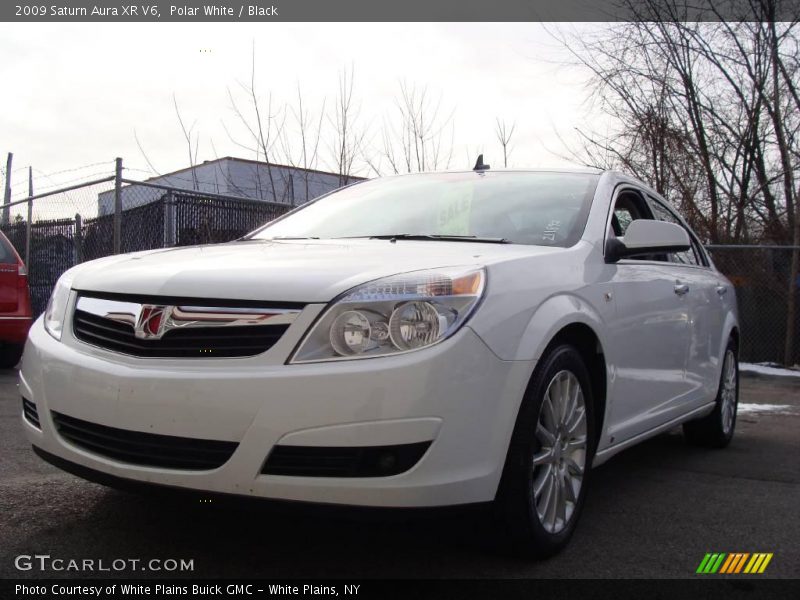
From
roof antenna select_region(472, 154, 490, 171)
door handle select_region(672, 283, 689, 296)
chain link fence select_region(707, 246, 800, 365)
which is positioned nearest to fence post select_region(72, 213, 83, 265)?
roof antenna select_region(472, 154, 490, 171)

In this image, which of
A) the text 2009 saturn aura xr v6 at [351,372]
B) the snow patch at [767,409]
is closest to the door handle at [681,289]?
the text 2009 saturn aura xr v6 at [351,372]

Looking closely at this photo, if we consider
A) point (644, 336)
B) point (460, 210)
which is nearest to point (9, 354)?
point (460, 210)

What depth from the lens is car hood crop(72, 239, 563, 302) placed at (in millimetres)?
2479

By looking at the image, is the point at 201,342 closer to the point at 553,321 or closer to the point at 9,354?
the point at 553,321

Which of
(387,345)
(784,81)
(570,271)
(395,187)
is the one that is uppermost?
(784,81)

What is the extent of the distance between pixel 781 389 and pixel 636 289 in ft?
19.3

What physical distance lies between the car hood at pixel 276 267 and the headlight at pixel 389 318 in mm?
62

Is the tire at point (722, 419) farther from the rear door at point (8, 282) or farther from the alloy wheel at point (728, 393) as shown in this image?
the rear door at point (8, 282)

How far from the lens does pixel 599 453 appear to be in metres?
3.30

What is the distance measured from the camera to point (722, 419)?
5.19 meters

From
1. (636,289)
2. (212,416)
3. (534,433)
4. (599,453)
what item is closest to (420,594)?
(534,433)

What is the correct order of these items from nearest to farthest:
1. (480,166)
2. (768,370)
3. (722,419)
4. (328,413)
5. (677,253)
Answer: (328,413)
(480,166)
(677,253)
(722,419)
(768,370)

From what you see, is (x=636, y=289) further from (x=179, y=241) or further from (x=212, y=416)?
(x=179, y=241)

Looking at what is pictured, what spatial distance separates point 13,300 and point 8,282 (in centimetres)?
17
